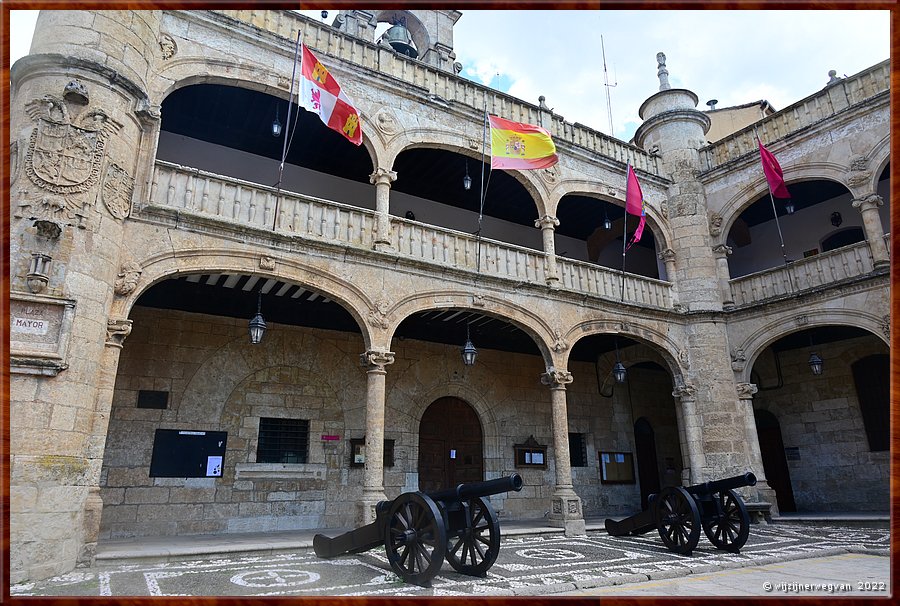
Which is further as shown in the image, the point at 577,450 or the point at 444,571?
the point at 577,450

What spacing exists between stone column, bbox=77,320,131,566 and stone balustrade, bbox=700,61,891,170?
475 inches

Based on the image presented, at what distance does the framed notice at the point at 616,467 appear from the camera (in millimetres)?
12736

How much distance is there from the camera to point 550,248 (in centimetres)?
1039

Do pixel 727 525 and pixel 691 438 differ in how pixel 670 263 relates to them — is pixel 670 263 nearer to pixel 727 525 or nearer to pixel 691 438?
pixel 691 438

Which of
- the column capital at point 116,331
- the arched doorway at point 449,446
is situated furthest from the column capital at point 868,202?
the column capital at point 116,331

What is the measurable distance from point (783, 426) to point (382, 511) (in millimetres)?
11123

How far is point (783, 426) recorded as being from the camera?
1294 centimetres

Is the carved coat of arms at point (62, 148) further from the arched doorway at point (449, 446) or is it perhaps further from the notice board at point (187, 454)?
the arched doorway at point (449, 446)

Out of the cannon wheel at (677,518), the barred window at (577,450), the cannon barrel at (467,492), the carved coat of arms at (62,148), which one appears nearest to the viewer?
the cannon barrel at (467,492)

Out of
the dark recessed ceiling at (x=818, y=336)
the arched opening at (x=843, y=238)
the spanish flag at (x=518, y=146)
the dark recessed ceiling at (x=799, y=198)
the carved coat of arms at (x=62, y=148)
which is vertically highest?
the dark recessed ceiling at (x=799, y=198)

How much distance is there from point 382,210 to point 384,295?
1361 mm

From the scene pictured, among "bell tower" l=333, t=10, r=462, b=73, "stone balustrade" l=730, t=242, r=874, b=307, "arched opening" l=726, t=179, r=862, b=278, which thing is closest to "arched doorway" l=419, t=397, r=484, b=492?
"stone balustrade" l=730, t=242, r=874, b=307

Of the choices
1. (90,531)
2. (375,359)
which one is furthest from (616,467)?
(90,531)

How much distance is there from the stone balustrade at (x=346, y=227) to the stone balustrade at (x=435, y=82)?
2612 mm
